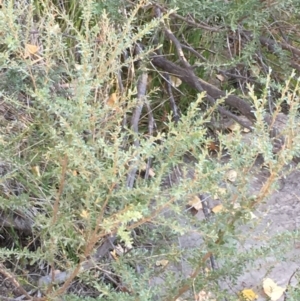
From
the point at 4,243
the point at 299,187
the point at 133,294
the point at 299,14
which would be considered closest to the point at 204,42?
the point at 299,14

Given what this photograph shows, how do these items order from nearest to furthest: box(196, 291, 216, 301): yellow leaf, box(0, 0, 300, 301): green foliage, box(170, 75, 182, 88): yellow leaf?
box(0, 0, 300, 301): green foliage, box(196, 291, 216, 301): yellow leaf, box(170, 75, 182, 88): yellow leaf

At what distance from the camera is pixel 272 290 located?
1.76m

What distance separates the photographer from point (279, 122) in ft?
7.39

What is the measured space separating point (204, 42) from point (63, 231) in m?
1.32

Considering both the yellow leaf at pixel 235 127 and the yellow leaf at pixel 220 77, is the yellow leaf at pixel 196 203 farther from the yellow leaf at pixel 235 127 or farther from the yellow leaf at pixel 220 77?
the yellow leaf at pixel 220 77

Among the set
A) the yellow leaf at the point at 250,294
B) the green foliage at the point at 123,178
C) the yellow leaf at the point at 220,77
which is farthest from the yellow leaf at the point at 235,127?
the yellow leaf at the point at 250,294

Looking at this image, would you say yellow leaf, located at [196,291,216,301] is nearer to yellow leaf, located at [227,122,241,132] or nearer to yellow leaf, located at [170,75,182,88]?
yellow leaf, located at [227,122,241,132]

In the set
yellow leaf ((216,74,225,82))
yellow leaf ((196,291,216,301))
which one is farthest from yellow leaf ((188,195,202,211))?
yellow leaf ((216,74,225,82))

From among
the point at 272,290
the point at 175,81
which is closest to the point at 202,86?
the point at 175,81

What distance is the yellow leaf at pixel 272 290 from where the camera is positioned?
1.78 meters

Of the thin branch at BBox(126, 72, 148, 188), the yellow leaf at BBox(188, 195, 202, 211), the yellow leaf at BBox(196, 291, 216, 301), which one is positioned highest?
the thin branch at BBox(126, 72, 148, 188)

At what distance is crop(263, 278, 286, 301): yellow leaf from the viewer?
5.84ft

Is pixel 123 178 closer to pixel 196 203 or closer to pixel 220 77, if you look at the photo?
pixel 196 203

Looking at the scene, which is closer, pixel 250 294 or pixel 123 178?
pixel 123 178
